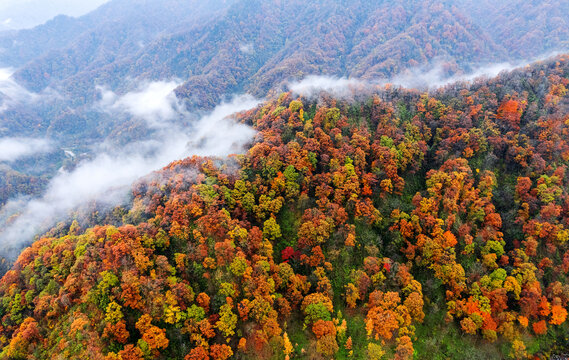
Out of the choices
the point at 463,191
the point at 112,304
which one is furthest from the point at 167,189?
the point at 463,191

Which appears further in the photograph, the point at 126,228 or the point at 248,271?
the point at 126,228

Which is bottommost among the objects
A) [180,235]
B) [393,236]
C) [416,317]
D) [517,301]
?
[517,301]

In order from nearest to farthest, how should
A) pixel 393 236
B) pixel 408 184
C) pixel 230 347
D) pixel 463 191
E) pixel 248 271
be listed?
1. pixel 230 347
2. pixel 248 271
3. pixel 393 236
4. pixel 463 191
5. pixel 408 184

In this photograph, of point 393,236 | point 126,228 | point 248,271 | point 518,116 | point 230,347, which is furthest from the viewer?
point 518,116

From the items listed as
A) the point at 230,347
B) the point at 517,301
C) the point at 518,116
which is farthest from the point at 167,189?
the point at 518,116

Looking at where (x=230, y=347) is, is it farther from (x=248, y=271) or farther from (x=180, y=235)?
(x=180, y=235)

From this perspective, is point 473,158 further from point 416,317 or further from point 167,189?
point 167,189

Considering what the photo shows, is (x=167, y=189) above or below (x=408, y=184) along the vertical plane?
above
